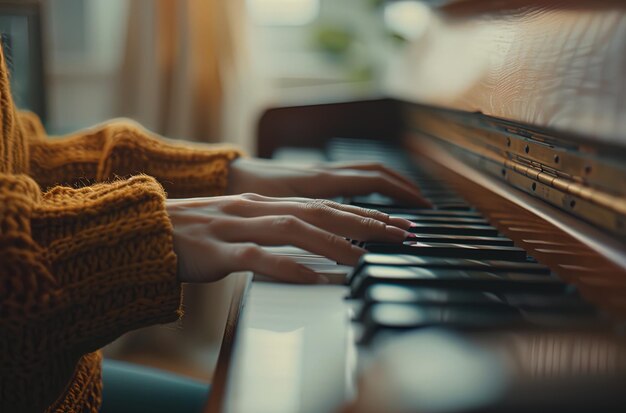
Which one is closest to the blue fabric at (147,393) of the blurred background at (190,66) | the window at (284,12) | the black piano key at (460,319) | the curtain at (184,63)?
the black piano key at (460,319)

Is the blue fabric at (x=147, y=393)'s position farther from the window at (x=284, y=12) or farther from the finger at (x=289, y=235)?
the window at (x=284, y=12)

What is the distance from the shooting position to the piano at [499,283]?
0.36m

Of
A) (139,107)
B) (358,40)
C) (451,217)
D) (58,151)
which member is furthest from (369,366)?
(358,40)

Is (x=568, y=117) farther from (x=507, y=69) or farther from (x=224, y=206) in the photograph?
(x=224, y=206)

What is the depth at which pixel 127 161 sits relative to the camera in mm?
910

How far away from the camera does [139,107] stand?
6.61 feet

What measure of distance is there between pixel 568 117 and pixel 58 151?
2.30 feet

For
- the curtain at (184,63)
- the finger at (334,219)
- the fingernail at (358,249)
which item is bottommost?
the fingernail at (358,249)

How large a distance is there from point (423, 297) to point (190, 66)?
1.60 meters

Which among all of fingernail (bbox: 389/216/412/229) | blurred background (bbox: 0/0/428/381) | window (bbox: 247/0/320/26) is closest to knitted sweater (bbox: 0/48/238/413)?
fingernail (bbox: 389/216/412/229)

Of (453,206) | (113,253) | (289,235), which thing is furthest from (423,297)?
(453,206)

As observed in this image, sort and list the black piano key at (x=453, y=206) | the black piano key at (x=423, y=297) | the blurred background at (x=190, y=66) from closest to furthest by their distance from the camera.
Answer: the black piano key at (x=423, y=297), the black piano key at (x=453, y=206), the blurred background at (x=190, y=66)

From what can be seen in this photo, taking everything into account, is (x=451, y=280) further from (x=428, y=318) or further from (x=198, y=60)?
(x=198, y=60)

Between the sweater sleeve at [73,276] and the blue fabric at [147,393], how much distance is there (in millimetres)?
289
